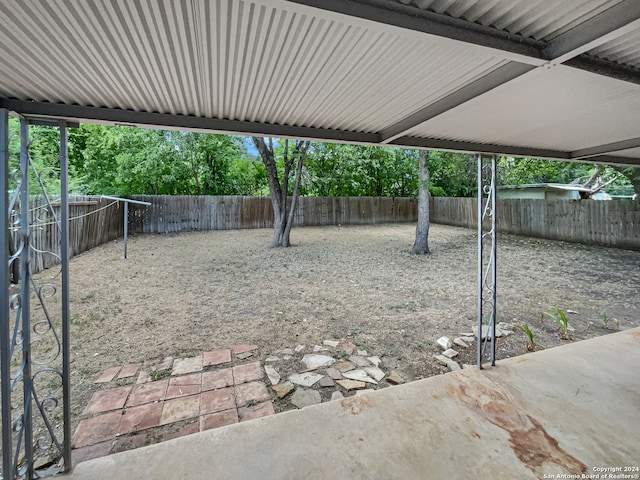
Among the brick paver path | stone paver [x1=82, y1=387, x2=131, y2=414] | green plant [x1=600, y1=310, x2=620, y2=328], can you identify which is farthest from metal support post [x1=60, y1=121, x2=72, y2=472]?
green plant [x1=600, y1=310, x2=620, y2=328]

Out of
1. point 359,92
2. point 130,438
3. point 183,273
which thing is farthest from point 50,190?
point 359,92

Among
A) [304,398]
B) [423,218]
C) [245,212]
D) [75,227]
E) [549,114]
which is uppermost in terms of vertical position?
[549,114]

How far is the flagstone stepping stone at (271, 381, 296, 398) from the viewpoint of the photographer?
2.18 m

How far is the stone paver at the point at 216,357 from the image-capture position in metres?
2.58

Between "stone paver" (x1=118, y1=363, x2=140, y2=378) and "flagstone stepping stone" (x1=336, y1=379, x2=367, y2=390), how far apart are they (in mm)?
1570

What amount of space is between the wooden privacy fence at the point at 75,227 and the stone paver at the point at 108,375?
5.82ft

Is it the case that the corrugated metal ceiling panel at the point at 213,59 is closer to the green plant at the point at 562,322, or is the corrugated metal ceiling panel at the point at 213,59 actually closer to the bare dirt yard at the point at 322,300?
the bare dirt yard at the point at 322,300

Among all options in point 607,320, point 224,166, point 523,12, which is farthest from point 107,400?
point 224,166

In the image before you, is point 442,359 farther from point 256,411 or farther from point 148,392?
point 148,392

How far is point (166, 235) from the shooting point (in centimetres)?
990

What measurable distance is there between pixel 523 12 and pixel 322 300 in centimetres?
349

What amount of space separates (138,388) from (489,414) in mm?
2264

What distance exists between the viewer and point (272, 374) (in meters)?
2.42

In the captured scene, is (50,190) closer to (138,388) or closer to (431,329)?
(138,388)
